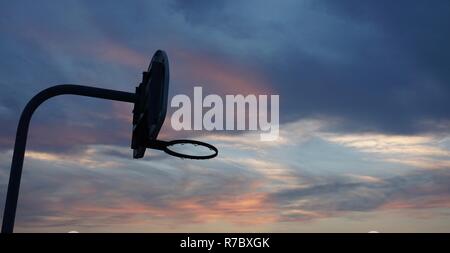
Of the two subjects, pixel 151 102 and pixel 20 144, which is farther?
pixel 151 102

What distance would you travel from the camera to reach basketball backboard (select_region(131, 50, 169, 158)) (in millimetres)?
5559

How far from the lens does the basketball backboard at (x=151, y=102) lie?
5.56m

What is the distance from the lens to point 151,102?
19.0 ft

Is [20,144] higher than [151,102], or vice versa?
[151,102]

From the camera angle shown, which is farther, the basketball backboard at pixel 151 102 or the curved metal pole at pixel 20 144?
the basketball backboard at pixel 151 102

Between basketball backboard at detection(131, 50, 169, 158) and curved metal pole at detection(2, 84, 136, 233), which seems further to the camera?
basketball backboard at detection(131, 50, 169, 158)

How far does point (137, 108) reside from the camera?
6.32 m
